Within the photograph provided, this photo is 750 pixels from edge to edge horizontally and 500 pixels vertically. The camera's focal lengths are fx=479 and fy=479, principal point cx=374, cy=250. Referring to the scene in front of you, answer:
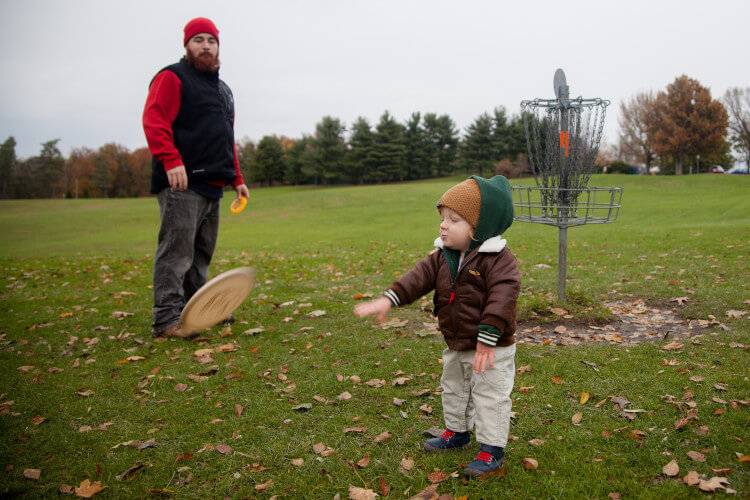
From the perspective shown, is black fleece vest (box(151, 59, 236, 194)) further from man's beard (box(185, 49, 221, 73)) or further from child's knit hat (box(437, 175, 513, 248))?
child's knit hat (box(437, 175, 513, 248))

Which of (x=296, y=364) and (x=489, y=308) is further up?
(x=489, y=308)

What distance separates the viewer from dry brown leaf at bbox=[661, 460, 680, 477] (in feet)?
8.86


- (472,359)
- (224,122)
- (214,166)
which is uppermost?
(224,122)

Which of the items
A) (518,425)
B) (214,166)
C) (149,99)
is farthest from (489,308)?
(149,99)

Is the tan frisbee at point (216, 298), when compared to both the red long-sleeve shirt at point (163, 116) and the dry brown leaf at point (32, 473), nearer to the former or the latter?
the red long-sleeve shirt at point (163, 116)

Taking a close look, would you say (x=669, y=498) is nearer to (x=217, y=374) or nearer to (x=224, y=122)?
(x=217, y=374)

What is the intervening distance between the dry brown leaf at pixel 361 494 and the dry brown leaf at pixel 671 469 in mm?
1650

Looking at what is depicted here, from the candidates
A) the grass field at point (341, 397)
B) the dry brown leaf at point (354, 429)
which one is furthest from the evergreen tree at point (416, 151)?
the dry brown leaf at point (354, 429)

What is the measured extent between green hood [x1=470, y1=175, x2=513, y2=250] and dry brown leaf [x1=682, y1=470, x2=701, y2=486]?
1680 millimetres

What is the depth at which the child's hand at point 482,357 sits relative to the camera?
108 inches

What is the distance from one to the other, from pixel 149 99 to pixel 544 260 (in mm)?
8260

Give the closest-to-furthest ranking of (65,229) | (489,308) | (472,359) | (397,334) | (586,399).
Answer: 1. (489,308)
2. (472,359)
3. (586,399)
4. (397,334)
5. (65,229)

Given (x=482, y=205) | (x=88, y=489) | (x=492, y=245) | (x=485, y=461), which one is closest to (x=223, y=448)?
(x=88, y=489)

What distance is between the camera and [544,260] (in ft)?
34.0
